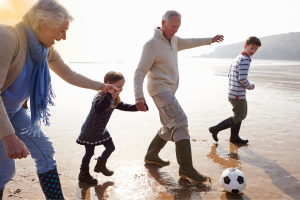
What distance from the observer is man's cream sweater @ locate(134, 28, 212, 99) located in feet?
11.5

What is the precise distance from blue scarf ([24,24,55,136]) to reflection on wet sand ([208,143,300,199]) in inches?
111

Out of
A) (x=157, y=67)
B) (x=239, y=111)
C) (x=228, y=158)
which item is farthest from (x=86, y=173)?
(x=239, y=111)

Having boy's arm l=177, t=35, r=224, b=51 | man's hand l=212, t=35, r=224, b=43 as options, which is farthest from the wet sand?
man's hand l=212, t=35, r=224, b=43

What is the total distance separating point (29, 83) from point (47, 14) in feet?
2.02

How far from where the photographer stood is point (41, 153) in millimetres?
2301

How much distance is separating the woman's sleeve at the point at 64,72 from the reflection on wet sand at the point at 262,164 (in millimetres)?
2458

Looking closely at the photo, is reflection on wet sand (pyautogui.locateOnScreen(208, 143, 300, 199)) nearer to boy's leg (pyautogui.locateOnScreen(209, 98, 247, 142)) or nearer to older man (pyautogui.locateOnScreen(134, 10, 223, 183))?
boy's leg (pyautogui.locateOnScreen(209, 98, 247, 142))

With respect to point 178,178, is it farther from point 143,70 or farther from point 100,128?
point 143,70

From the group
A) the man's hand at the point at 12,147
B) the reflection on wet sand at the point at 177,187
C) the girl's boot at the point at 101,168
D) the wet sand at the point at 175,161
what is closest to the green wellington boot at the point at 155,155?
the wet sand at the point at 175,161

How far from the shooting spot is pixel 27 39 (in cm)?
198

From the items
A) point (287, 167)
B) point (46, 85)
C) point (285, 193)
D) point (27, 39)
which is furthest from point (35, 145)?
point (287, 167)

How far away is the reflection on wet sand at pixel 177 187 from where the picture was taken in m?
3.02

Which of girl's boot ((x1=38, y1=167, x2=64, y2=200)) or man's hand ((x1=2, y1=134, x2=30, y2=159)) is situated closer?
man's hand ((x1=2, y1=134, x2=30, y2=159))

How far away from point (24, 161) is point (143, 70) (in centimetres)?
231
